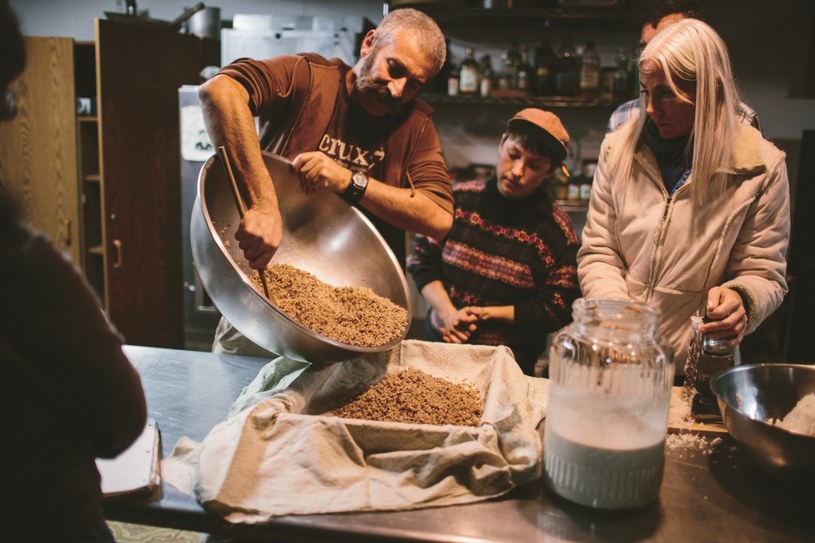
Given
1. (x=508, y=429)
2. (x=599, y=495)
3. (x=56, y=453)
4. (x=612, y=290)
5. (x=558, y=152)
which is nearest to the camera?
(x=56, y=453)

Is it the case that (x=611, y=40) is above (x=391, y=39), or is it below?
above

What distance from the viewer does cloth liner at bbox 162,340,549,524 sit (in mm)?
994

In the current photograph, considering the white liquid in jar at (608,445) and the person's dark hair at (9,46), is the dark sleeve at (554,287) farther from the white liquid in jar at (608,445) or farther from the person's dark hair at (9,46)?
the person's dark hair at (9,46)

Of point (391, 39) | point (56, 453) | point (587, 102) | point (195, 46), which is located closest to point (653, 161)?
point (391, 39)

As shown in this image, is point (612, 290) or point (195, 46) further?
point (195, 46)

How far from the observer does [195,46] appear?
3771 mm

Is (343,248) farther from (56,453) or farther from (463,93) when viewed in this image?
(463,93)

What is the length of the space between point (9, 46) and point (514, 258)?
1618 mm

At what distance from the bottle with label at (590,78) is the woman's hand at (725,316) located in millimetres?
2310

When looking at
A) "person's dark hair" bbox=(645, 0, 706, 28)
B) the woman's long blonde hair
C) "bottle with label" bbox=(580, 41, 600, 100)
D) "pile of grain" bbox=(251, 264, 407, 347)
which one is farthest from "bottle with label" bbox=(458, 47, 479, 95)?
"pile of grain" bbox=(251, 264, 407, 347)

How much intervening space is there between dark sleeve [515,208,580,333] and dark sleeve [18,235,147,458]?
1438 millimetres

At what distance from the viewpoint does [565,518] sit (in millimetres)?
995

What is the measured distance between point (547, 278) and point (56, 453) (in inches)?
63.1

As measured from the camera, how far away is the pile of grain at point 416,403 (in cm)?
124
